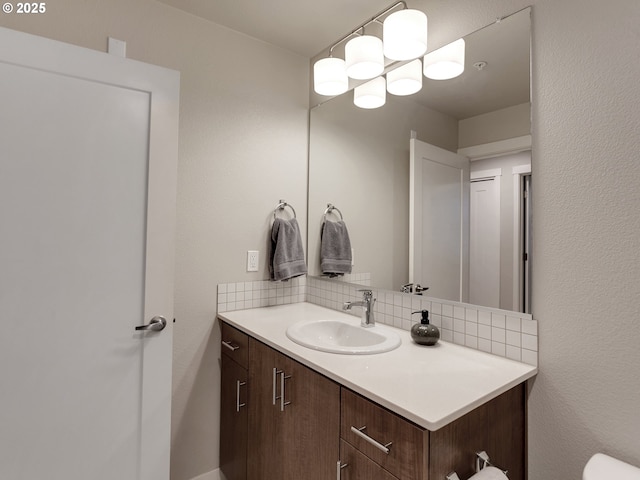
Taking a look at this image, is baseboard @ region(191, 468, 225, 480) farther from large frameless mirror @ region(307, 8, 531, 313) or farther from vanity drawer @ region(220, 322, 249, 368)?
large frameless mirror @ region(307, 8, 531, 313)

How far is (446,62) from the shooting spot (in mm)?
1424

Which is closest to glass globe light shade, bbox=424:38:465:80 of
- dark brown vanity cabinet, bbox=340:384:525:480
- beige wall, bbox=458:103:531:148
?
beige wall, bbox=458:103:531:148

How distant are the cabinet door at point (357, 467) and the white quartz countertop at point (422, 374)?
0.62ft

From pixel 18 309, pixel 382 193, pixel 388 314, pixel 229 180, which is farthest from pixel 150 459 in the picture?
pixel 382 193

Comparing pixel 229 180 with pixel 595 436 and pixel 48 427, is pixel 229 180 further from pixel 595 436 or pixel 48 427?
pixel 595 436

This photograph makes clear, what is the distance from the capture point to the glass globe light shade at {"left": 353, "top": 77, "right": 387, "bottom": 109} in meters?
1.71

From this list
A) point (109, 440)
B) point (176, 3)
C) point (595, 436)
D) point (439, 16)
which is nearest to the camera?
point (595, 436)

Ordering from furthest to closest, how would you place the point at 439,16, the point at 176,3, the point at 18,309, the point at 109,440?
the point at 176,3
the point at 439,16
the point at 109,440
the point at 18,309

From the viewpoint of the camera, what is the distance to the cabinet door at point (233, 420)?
1617 mm

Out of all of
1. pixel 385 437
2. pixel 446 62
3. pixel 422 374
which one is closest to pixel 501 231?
pixel 422 374

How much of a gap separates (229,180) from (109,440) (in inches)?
49.4

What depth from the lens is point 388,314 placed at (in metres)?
1.68

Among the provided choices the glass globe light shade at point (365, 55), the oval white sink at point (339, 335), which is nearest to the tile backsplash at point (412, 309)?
the oval white sink at point (339, 335)

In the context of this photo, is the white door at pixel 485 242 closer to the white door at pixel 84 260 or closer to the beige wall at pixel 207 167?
the beige wall at pixel 207 167
